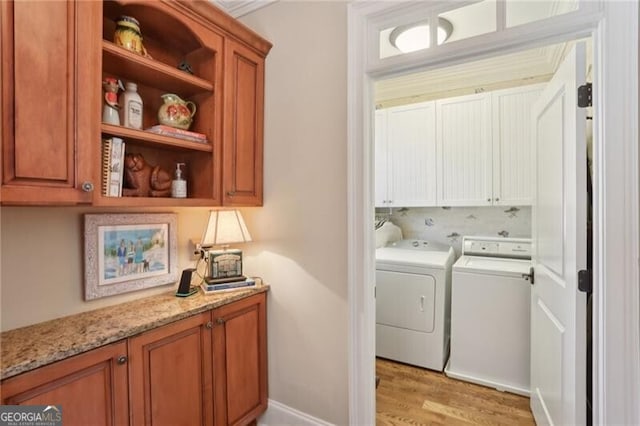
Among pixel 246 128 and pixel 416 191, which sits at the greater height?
A: pixel 246 128

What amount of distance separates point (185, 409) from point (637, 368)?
1.82m

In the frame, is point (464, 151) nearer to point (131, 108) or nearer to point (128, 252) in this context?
point (131, 108)

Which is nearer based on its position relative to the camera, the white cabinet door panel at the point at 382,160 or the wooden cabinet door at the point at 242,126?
the wooden cabinet door at the point at 242,126

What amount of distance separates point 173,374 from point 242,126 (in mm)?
1310

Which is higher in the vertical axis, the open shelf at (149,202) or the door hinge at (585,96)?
the door hinge at (585,96)

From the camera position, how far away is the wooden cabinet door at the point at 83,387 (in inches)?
37.3

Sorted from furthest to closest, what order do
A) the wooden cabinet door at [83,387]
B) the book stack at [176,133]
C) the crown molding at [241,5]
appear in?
the crown molding at [241,5], the book stack at [176,133], the wooden cabinet door at [83,387]

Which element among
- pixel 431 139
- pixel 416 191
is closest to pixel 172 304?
pixel 416 191

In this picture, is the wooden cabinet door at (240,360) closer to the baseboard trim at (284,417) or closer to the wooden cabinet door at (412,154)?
the baseboard trim at (284,417)

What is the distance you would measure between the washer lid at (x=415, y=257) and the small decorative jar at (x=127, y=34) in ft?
7.20

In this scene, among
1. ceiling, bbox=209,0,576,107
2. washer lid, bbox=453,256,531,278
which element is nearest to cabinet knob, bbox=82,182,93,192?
ceiling, bbox=209,0,576,107

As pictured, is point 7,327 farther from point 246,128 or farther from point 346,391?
point 346,391

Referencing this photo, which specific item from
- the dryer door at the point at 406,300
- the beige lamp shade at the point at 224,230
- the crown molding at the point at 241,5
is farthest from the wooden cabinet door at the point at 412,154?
the beige lamp shade at the point at 224,230

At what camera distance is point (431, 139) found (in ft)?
9.19
